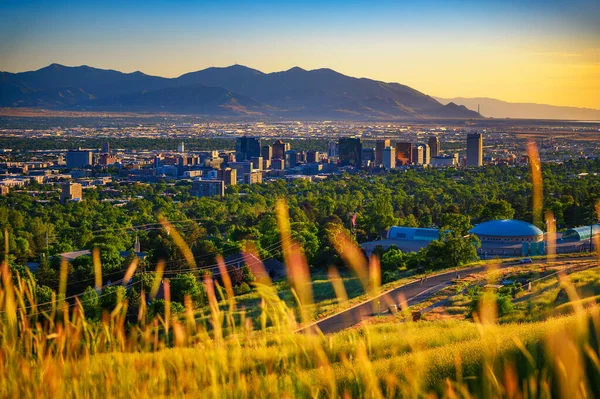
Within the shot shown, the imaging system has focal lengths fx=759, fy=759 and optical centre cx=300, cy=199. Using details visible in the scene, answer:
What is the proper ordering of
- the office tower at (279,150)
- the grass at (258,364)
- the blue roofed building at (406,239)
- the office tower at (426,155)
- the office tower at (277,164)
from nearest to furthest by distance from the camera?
→ the grass at (258,364) → the blue roofed building at (406,239) → the office tower at (277,164) → the office tower at (426,155) → the office tower at (279,150)

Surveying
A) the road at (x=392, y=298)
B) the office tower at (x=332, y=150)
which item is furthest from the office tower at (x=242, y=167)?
the road at (x=392, y=298)

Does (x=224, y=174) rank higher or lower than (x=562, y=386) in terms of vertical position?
lower

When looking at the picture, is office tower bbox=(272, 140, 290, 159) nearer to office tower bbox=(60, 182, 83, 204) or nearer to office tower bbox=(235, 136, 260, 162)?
office tower bbox=(235, 136, 260, 162)

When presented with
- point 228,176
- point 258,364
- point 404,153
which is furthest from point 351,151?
point 258,364

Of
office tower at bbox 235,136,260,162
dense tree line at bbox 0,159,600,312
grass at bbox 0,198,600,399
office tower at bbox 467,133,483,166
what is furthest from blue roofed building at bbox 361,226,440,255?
office tower at bbox 235,136,260,162

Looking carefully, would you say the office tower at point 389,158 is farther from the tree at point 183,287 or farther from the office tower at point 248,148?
the tree at point 183,287

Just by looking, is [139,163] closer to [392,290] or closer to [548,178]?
[548,178]

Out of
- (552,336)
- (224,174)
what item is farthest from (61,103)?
(552,336)
